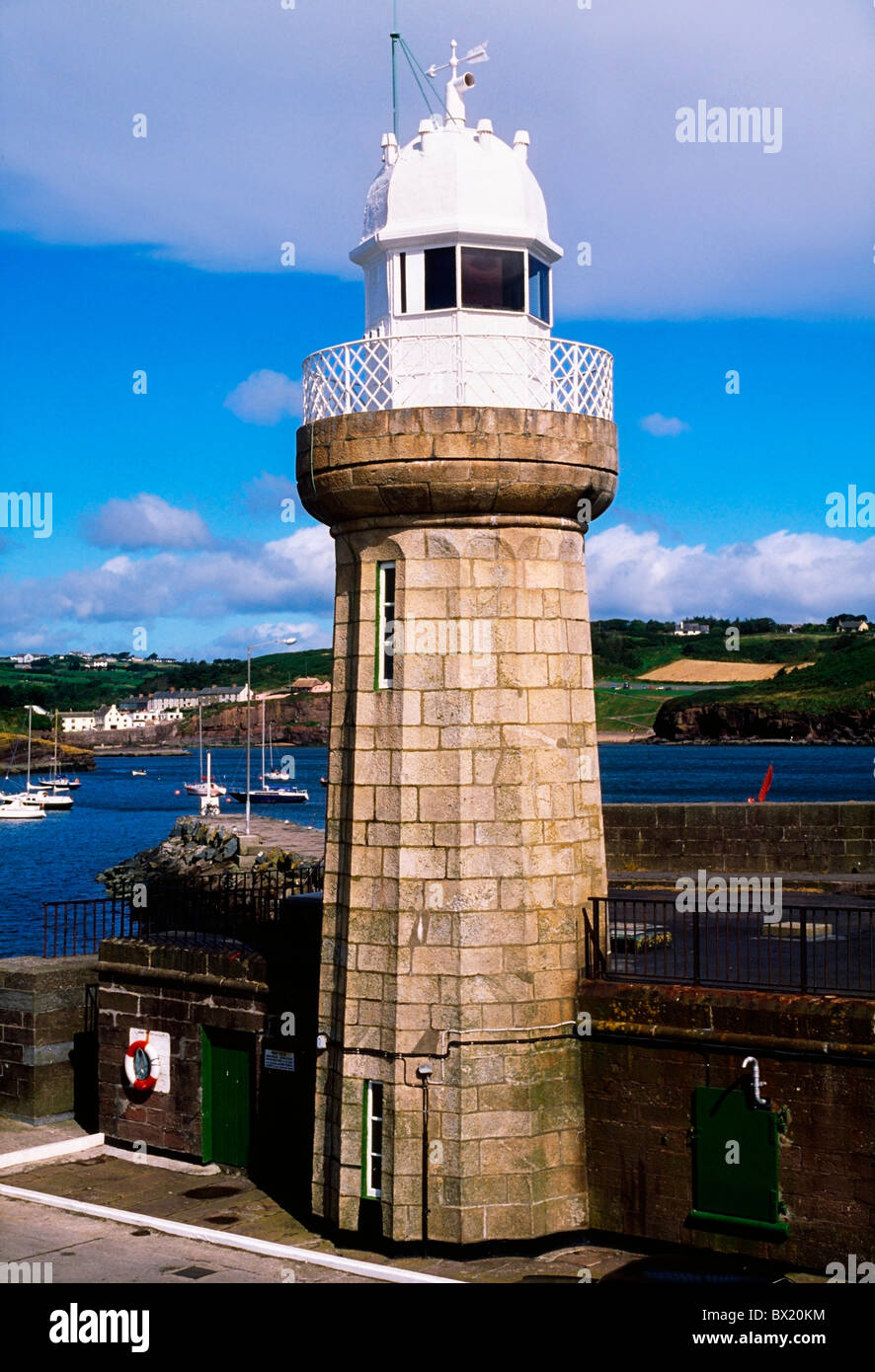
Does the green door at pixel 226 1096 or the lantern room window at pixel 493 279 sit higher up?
the lantern room window at pixel 493 279

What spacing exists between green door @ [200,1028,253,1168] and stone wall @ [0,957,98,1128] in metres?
2.80

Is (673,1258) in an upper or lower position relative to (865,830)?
lower

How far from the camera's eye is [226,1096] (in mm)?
17828

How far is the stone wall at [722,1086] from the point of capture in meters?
13.3

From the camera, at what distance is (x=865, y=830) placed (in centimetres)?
2327

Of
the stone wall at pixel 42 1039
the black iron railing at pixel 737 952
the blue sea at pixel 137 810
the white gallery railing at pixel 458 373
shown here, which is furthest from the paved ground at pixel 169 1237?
the blue sea at pixel 137 810

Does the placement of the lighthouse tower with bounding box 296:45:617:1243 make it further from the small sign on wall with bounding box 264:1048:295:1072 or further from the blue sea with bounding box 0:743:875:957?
the blue sea with bounding box 0:743:875:957

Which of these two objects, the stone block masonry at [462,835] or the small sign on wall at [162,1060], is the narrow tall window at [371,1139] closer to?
the stone block masonry at [462,835]

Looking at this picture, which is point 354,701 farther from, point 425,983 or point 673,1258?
point 673,1258

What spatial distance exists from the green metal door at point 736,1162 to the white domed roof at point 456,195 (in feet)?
28.0

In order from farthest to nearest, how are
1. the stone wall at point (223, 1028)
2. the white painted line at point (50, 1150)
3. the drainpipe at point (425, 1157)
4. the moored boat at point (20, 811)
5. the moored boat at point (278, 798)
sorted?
the moored boat at point (20, 811), the moored boat at point (278, 798), the white painted line at point (50, 1150), the stone wall at point (223, 1028), the drainpipe at point (425, 1157)

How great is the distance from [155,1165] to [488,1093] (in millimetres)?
5564

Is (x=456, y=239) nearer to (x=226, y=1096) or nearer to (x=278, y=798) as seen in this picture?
(x=226, y=1096)
